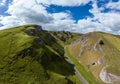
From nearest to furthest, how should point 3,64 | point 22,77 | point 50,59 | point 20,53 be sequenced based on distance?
point 22,77
point 3,64
point 20,53
point 50,59

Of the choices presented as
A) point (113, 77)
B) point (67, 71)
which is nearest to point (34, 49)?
point (67, 71)

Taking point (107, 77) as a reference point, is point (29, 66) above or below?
above

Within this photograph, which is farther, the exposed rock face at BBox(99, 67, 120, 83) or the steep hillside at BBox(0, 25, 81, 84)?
the exposed rock face at BBox(99, 67, 120, 83)

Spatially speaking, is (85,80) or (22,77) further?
(85,80)

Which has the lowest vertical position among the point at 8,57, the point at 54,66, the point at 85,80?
the point at 85,80

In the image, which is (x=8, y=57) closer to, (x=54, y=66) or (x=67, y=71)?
(x=54, y=66)

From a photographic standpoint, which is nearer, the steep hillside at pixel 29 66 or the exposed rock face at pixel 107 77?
the steep hillside at pixel 29 66

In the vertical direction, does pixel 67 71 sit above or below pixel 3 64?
below

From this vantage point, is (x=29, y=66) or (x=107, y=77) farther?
(x=107, y=77)

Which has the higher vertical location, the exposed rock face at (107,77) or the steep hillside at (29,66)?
the steep hillside at (29,66)

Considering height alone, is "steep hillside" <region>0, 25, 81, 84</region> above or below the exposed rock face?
above

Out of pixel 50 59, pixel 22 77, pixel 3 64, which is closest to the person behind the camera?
pixel 22 77
